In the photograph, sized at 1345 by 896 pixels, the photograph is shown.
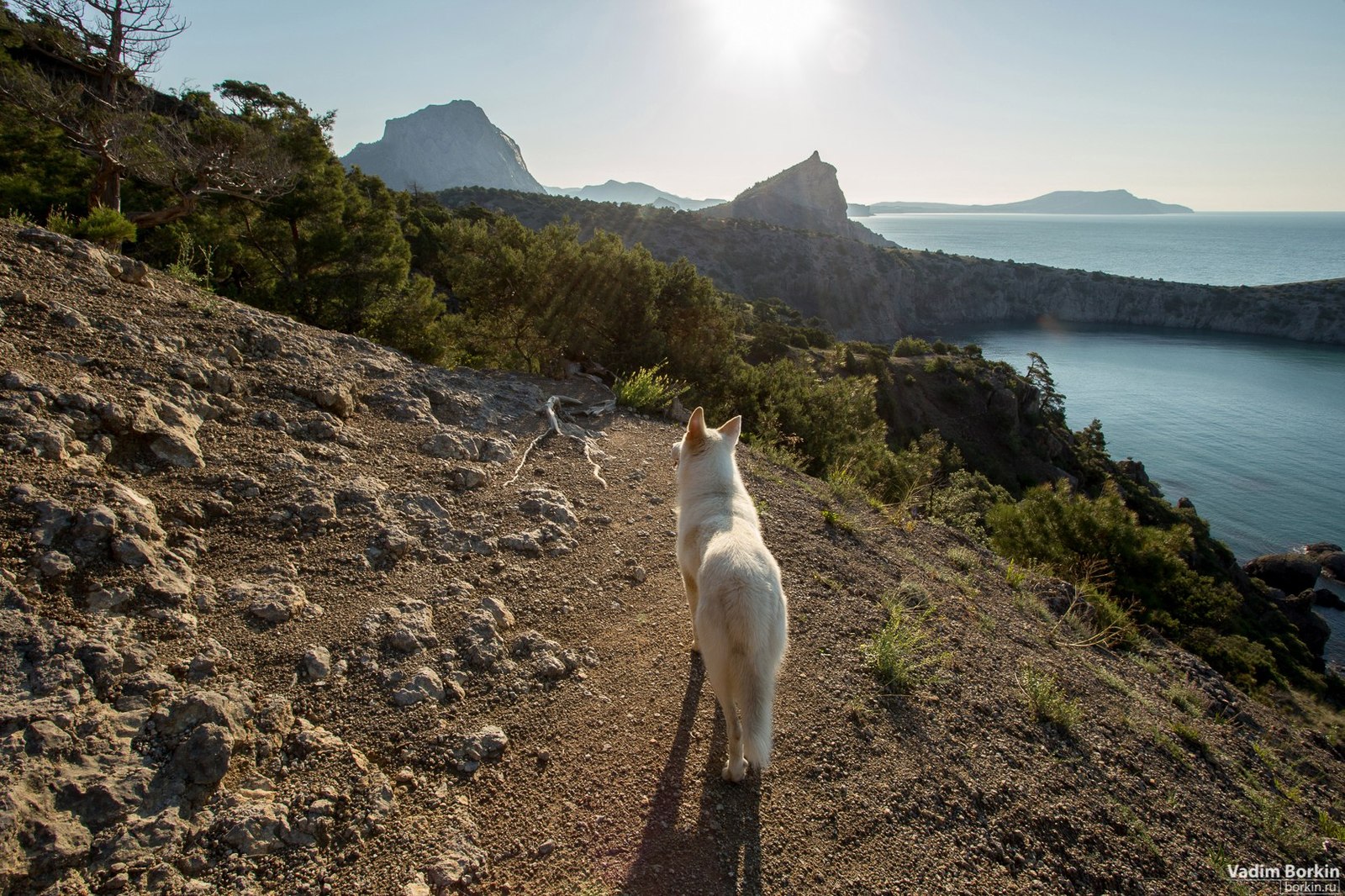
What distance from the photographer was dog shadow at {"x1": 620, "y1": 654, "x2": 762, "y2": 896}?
2.73 m

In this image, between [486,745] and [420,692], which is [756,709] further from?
[420,692]

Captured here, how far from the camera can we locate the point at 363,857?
2381mm

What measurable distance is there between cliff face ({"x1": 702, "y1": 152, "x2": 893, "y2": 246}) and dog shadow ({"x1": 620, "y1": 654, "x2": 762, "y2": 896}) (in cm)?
15640

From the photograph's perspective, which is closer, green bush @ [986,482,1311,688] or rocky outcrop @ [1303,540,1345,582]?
green bush @ [986,482,1311,688]

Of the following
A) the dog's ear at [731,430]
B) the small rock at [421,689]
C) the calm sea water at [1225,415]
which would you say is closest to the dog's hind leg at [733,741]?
the small rock at [421,689]

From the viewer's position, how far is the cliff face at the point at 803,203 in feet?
502

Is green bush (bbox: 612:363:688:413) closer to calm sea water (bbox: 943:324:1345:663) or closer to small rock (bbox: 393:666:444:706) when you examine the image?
small rock (bbox: 393:666:444:706)

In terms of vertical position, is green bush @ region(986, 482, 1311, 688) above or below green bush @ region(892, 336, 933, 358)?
below

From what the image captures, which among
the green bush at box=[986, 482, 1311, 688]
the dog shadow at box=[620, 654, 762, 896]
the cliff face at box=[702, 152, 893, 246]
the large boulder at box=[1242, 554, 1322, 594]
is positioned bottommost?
the large boulder at box=[1242, 554, 1322, 594]

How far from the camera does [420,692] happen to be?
3158 mm

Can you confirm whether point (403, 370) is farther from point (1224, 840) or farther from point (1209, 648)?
point (1209, 648)

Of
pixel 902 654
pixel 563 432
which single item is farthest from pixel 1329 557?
pixel 563 432

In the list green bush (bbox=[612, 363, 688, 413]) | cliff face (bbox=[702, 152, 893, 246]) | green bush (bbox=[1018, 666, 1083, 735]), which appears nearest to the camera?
green bush (bbox=[1018, 666, 1083, 735])

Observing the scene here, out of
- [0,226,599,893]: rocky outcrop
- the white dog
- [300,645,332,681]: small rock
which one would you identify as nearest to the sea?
the white dog
